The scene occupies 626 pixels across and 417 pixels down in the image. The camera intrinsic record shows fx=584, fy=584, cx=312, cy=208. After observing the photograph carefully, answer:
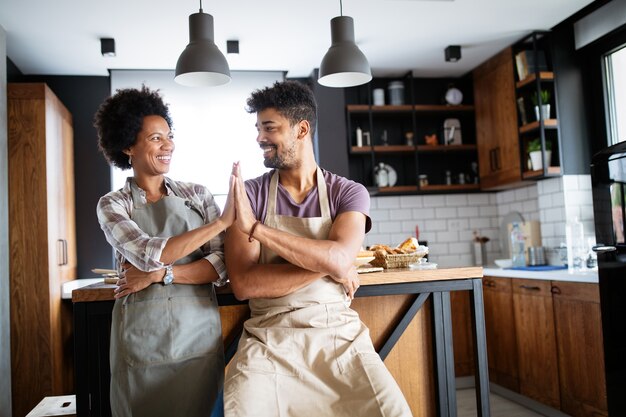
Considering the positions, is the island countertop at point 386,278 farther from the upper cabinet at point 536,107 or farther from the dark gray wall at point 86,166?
the dark gray wall at point 86,166

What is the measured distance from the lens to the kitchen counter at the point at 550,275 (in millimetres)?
3557

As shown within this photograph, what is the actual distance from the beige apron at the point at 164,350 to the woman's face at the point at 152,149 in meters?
0.16

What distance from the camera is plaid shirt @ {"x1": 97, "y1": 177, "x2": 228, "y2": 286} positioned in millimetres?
1840

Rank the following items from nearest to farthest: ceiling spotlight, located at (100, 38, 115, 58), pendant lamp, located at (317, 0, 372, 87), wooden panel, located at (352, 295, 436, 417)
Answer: wooden panel, located at (352, 295, 436, 417) → pendant lamp, located at (317, 0, 372, 87) → ceiling spotlight, located at (100, 38, 115, 58)

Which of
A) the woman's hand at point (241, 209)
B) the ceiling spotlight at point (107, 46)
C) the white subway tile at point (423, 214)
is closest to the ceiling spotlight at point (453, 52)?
the white subway tile at point (423, 214)

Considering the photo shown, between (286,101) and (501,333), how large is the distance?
3163 mm

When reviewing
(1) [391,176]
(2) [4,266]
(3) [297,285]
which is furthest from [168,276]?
(1) [391,176]

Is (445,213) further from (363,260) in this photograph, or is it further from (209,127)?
(363,260)

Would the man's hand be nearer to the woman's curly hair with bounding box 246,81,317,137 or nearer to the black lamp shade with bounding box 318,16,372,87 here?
the woman's curly hair with bounding box 246,81,317,137

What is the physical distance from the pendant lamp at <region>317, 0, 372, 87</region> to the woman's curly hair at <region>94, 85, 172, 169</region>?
128 cm

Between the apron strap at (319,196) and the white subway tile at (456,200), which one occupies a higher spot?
the white subway tile at (456,200)

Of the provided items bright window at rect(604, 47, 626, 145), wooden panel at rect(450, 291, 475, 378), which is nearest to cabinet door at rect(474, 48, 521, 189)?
bright window at rect(604, 47, 626, 145)

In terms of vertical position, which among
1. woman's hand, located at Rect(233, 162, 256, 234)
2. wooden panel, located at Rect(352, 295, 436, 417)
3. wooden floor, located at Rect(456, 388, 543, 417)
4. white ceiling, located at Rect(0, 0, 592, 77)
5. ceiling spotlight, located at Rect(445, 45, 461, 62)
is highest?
white ceiling, located at Rect(0, 0, 592, 77)

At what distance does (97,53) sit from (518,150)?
352cm
